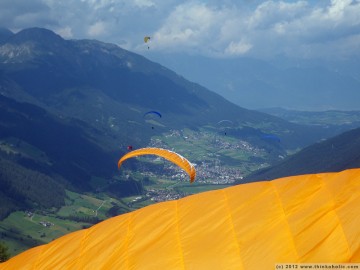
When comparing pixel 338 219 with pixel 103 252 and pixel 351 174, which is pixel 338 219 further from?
pixel 103 252

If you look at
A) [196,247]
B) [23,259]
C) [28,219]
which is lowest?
[196,247]

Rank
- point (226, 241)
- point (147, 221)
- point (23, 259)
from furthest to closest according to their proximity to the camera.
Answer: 1. point (23, 259)
2. point (147, 221)
3. point (226, 241)

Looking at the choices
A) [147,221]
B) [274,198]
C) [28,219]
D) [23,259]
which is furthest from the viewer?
[28,219]

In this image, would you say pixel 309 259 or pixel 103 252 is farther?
pixel 103 252

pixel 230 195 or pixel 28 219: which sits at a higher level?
pixel 28 219

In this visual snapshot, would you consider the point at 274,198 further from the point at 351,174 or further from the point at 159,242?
the point at 159,242

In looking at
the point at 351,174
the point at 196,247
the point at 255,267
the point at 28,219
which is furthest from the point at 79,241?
the point at 28,219
